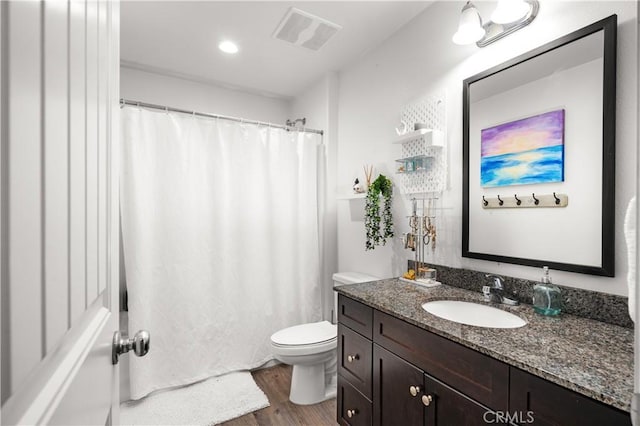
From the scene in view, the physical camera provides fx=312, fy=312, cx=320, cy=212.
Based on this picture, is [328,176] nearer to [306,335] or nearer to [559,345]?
[306,335]

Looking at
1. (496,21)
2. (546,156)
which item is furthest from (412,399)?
(496,21)

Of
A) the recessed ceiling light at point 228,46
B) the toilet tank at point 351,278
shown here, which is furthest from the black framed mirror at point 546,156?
the recessed ceiling light at point 228,46

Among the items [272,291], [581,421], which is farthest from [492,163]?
[272,291]

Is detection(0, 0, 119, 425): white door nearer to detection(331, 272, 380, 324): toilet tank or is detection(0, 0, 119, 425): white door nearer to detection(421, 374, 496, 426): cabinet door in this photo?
detection(421, 374, 496, 426): cabinet door

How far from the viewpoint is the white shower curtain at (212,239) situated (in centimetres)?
212

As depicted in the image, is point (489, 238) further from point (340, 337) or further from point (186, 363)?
point (186, 363)

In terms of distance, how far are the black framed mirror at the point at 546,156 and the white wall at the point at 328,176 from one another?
1327 millimetres

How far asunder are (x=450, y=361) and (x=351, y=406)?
798mm

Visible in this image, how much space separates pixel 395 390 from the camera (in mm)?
1332

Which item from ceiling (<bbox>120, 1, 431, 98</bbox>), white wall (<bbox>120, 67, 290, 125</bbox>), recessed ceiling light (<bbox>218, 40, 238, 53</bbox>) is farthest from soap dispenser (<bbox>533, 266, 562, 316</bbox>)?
white wall (<bbox>120, 67, 290, 125</bbox>)

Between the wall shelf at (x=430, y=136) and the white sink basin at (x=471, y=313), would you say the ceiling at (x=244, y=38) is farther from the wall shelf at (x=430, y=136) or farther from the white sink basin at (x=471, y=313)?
the white sink basin at (x=471, y=313)

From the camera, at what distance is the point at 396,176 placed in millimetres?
2129

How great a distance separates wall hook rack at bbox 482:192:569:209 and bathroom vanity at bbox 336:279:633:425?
45cm

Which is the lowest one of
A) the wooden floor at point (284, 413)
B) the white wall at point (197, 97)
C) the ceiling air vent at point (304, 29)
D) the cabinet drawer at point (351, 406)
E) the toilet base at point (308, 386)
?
the wooden floor at point (284, 413)
